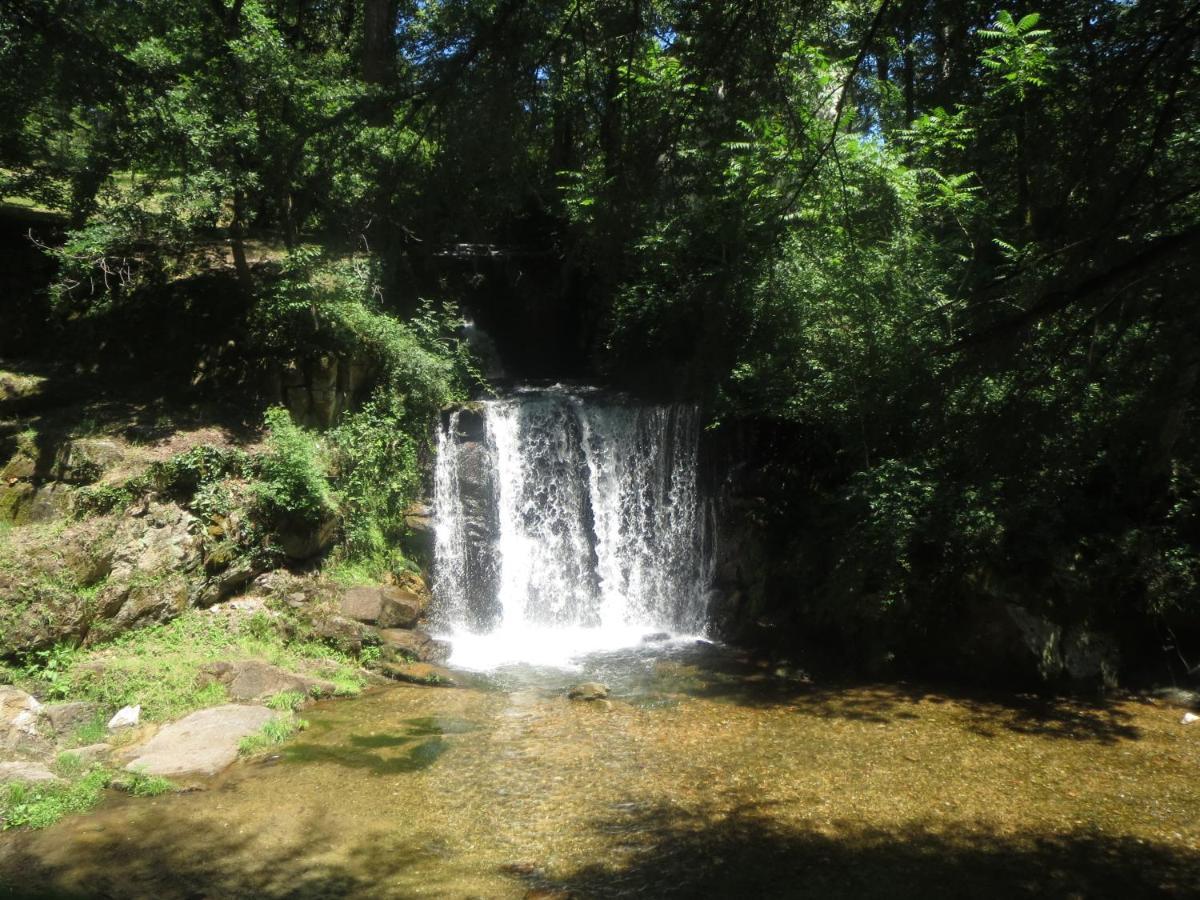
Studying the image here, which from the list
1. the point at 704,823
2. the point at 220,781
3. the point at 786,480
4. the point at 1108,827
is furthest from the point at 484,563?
the point at 1108,827

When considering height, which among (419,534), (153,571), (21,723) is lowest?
(21,723)

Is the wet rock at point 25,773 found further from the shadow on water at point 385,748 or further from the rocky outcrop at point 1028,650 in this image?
the rocky outcrop at point 1028,650

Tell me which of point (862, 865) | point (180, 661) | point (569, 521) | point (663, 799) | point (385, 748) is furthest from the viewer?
point (569, 521)

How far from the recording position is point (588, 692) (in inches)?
325

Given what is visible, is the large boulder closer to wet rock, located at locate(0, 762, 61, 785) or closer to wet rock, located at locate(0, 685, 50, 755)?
wet rock, located at locate(0, 685, 50, 755)

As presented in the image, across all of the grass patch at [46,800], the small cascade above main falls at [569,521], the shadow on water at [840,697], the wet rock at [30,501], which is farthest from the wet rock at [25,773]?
the small cascade above main falls at [569,521]

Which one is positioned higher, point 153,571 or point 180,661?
point 153,571

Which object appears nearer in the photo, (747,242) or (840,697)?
(747,242)

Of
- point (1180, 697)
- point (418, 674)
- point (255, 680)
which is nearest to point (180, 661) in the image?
point (255, 680)

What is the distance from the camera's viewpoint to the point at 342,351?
38.1 ft

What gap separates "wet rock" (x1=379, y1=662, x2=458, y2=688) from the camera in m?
8.87

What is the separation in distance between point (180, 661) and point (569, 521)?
18.6 feet

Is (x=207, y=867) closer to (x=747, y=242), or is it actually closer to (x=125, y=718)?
(x=125, y=718)

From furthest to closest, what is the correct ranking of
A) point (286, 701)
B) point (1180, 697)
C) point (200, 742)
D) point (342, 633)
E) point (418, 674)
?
1. point (342, 633)
2. point (418, 674)
3. point (1180, 697)
4. point (286, 701)
5. point (200, 742)
